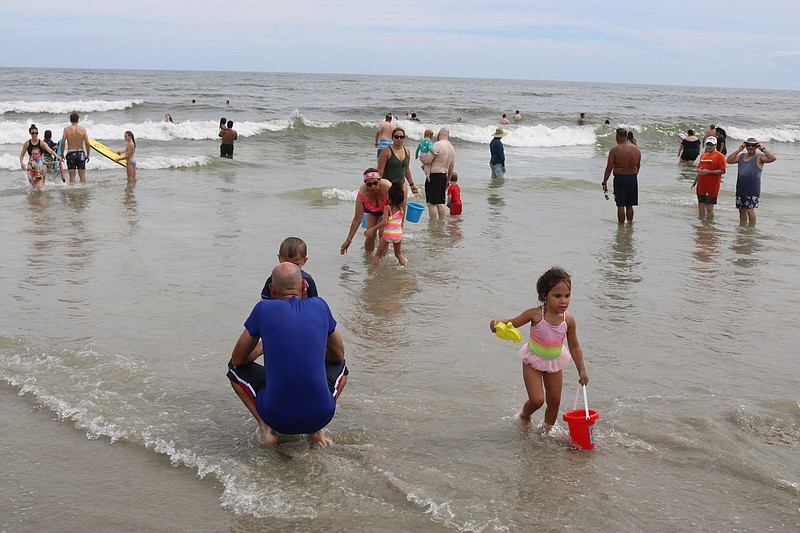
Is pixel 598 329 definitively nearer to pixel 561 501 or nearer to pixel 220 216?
pixel 561 501

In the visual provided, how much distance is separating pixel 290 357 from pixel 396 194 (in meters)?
5.23

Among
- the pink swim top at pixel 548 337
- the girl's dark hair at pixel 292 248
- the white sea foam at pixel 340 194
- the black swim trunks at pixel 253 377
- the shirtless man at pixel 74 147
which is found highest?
the shirtless man at pixel 74 147

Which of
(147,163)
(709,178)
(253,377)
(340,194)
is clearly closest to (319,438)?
(253,377)

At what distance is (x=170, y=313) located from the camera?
7.22 meters

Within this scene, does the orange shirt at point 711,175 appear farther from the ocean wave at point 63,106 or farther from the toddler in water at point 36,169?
the ocean wave at point 63,106

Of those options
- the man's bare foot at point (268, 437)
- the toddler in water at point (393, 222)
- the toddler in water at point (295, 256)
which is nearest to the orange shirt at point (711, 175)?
the toddler in water at point (393, 222)

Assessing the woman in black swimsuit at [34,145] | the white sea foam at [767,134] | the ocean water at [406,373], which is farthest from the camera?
the white sea foam at [767,134]

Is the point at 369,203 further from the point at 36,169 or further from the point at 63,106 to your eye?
the point at 63,106

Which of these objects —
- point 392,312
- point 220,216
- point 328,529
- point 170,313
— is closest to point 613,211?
point 220,216

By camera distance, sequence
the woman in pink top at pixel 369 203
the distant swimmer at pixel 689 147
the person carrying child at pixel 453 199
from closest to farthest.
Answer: the woman in pink top at pixel 369 203 → the person carrying child at pixel 453 199 → the distant swimmer at pixel 689 147

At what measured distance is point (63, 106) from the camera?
38.3 metres

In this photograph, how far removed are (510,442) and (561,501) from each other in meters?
0.75

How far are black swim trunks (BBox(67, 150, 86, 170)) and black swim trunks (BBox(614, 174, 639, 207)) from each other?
10.8m

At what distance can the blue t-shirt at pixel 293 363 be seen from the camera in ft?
14.0
